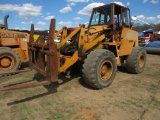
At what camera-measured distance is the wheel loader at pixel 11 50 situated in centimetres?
680

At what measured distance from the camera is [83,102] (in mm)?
4289

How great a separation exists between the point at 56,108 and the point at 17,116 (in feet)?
2.70

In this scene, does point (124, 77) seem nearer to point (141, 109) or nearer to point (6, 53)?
point (141, 109)

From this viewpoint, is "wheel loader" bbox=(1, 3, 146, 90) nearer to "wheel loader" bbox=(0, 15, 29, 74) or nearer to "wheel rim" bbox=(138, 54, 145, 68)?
"wheel rim" bbox=(138, 54, 145, 68)

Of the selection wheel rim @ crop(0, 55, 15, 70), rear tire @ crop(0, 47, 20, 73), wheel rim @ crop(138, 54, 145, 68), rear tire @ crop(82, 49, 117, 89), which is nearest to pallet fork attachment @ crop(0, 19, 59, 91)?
rear tire @ crop(82, 49, 117, 89)

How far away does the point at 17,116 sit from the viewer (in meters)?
3.64

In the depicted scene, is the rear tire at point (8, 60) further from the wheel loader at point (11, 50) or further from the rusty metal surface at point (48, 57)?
the rusty metal surface at point (48, 57)

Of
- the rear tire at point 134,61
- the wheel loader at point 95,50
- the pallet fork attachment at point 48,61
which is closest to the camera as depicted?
the pallet fork attachment at point 48,61

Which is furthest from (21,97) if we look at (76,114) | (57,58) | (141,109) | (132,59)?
(132,59)

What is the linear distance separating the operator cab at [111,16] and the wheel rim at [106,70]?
1396 millimetres

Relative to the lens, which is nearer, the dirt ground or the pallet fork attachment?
the dirt ground

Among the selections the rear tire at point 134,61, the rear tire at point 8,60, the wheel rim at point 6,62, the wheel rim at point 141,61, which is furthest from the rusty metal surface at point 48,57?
the wheel rim at point 141,61

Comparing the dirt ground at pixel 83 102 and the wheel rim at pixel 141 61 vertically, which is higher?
the wheel rim at pixel 141 61

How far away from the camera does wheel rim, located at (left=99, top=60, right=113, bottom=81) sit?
5254 mm
